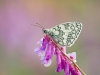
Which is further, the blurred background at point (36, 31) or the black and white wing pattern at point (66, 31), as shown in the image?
the blurred background at point (36, 31)

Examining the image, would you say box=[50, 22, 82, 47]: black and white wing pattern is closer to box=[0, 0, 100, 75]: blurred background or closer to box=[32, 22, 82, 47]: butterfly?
box=[32, 22, 82, 47]: butterfly

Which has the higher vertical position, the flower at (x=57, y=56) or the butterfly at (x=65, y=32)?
the butterfly at (x=65, y=32)

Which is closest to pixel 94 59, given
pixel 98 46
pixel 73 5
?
pixel 98 46

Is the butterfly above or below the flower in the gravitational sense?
above

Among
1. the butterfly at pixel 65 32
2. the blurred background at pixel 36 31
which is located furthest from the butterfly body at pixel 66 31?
the blurred background at pixel 36 31

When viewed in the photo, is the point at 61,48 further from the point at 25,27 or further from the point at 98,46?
the point at 25,27

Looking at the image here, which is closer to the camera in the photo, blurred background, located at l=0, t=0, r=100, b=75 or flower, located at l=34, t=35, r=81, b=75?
flower, located at l=34, t=35, r=81, b=75

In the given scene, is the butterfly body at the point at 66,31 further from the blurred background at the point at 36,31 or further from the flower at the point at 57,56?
the blurred background at the point at 36,31

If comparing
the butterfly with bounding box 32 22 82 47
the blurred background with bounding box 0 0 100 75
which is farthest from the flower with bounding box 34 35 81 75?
the blurred background with bounding box 0 0 100 75

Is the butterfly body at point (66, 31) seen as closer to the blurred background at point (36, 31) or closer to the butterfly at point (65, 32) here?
the butterfly at point (65, 32)
